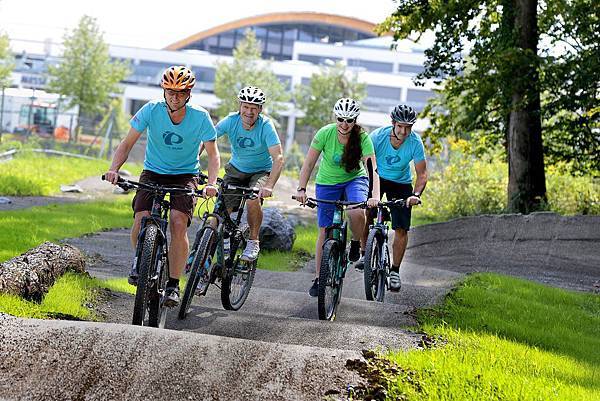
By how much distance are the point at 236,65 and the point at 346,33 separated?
4226cm

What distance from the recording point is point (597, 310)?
11312 millimetres

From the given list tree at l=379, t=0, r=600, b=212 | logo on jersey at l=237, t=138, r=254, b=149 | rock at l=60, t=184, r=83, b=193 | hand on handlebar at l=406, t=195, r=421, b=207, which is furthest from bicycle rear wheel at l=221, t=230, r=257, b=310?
rock at l=60, t=184, r=83, b=193

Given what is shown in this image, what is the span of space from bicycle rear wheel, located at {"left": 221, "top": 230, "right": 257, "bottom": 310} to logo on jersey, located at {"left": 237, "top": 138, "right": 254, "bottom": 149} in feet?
2.42

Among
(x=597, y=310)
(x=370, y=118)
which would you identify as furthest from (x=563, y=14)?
(x=370, y=118)

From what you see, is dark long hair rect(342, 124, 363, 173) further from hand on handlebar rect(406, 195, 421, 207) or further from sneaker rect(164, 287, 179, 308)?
sneaker rect(164, 287, 179, 308)

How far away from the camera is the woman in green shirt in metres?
9.38

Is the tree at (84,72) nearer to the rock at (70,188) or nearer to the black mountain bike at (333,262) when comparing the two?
the rock at (70,188)

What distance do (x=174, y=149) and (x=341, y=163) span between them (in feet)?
7.23

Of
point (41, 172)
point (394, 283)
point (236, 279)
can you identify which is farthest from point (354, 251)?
point (41, 172)

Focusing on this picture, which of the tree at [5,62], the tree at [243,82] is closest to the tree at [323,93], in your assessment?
the tree at [243,82]

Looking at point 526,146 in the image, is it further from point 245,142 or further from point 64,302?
point 64,302

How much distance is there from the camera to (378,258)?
10.5m

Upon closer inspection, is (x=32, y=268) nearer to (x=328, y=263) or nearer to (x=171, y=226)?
(x=171, y=226)

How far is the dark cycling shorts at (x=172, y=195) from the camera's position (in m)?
7.72
